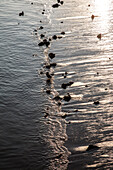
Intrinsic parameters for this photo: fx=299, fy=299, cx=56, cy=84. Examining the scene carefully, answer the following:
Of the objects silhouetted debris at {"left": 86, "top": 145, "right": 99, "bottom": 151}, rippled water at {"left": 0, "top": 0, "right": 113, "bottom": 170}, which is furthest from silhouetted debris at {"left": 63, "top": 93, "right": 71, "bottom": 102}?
silhouetted debris at {"left": 86, "top": 145, "right": 99, "bottom": 151}

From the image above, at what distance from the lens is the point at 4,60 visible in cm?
2328

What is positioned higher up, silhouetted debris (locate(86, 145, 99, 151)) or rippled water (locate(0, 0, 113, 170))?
rippled water (locate(0, 0, 113, 170))

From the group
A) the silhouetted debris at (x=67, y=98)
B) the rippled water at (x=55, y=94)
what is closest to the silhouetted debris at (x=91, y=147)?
the rippled water at (x=55, y=94)

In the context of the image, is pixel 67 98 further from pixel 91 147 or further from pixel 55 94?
pixel 91 147

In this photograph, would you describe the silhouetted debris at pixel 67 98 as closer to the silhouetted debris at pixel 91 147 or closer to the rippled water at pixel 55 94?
the rippled water at pixel 55 94

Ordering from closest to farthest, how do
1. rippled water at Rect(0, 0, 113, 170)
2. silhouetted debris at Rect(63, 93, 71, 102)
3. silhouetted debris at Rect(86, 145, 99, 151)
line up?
rippled water at Rect(0, 0, 113, 170)
silhouetted debris at Rect(86, 145, 99, 151)
silhouetted debris at Rect(63, 93, 71, 102)

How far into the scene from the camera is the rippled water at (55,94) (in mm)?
14094

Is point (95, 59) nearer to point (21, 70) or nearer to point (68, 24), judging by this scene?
point (21, 70)

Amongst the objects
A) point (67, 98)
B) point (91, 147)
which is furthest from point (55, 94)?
point (91, 147)

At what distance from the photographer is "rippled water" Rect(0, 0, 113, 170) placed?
1409cm

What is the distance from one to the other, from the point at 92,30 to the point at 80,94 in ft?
44.2

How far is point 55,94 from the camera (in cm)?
1894

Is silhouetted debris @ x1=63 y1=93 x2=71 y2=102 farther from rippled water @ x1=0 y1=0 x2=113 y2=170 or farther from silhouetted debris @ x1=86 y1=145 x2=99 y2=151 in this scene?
silhouetted debris @ x1=86 y1=145 x2=99 y2=151

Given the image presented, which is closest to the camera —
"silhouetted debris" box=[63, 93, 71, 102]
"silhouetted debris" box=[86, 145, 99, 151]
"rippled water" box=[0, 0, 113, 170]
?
"rippled water" box=[0, 0, 113, 170]
